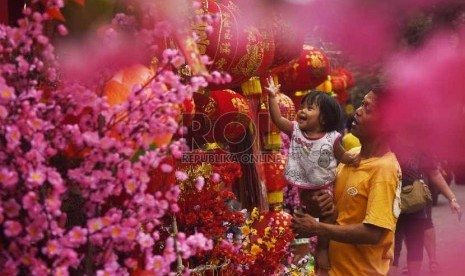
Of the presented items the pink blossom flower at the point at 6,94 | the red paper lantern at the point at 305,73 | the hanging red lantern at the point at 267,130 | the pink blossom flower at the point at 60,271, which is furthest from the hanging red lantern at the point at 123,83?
the red paper lantern at the point at 305,73

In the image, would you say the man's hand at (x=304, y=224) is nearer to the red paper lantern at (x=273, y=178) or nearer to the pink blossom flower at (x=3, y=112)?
the pink blossom flower at (x=3, y=112)

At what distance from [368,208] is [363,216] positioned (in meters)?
0.11

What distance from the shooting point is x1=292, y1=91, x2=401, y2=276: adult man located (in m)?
2.40

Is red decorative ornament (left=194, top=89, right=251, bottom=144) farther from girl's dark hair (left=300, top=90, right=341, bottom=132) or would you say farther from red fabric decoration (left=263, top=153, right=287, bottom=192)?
girl's dark hair (left=300, top=90, right=341, bottom=132)

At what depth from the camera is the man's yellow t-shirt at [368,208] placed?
240 cm

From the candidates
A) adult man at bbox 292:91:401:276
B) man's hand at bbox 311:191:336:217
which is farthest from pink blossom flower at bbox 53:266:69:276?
man's hand at bbox 311:191:336:217

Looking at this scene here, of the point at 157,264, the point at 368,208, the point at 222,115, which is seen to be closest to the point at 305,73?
the point at 222,115

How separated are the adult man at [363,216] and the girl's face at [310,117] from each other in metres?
0.55

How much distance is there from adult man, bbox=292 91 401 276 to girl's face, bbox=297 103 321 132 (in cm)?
55

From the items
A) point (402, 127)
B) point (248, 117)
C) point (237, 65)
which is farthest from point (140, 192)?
point (248, 117)

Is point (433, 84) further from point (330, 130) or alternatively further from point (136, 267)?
point (330, 130)

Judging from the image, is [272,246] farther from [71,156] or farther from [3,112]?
[3,112]

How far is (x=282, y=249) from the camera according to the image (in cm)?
353

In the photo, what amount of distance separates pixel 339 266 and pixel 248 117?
1.95 meters
